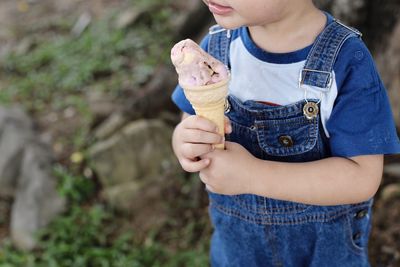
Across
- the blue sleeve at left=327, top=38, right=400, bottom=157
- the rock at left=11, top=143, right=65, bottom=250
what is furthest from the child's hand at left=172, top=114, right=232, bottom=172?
the rock at left=11, top=143, right=65, bottom=250

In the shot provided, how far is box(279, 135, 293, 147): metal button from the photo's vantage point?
1.62m

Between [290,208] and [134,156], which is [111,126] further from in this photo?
[290,208]

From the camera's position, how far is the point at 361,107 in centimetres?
147

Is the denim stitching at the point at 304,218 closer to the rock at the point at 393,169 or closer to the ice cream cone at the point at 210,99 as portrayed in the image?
the ice cream cone at the point at 210,99

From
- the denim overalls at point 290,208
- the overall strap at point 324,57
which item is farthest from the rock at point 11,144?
the overall strap at point 324,57

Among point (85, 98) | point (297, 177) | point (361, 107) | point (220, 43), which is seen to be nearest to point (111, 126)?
point (85, 98)

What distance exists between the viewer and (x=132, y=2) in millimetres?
6082

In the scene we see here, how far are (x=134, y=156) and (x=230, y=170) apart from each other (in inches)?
83.6

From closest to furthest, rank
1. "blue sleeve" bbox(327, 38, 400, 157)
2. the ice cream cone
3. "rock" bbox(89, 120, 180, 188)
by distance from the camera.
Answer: the ice cream cone < "blue sleeve" bbox(327, 38, 400, 157) < "rock" bbox(89, 120, 180, 188)

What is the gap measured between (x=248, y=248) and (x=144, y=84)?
2994 millimetres

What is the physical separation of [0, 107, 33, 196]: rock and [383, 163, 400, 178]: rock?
8.42 feet

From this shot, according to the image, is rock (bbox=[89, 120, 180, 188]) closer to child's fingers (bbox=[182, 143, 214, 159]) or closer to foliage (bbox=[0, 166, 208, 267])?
foliage (bbox=[0, 166, 208, 267])

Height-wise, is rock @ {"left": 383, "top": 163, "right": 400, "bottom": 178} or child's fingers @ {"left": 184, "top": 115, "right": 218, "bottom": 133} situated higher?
child's fingers @ {"left": 184, "top": 115, "right": 218, "bottom": 133}

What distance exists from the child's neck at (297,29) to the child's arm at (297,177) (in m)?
0.34
